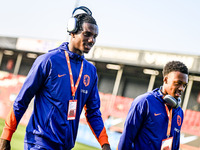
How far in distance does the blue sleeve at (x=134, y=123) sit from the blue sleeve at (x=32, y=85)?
3.31 feet

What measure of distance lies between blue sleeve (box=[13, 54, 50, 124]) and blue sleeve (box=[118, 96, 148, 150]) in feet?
3.31

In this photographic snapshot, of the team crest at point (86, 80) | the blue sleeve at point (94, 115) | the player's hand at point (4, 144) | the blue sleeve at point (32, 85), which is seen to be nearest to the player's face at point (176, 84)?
the blue sleeve at point (94, 115)

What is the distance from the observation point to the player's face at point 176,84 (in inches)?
120

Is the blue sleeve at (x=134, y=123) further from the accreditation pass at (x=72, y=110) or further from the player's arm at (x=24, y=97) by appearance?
the player's arm at (x=24, y=97)

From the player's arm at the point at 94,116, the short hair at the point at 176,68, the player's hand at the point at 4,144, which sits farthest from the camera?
the short hair at the point at 176,68

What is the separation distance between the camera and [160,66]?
1423 centimetres

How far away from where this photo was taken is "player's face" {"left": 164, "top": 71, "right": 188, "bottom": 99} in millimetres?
3043

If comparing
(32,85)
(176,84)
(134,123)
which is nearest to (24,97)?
(32,85)

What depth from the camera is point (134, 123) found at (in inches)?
114

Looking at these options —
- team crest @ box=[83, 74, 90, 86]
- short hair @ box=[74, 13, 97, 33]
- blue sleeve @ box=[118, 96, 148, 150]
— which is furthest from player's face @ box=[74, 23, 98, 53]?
blue sleeve @ box=[118, 96, 148, 150]

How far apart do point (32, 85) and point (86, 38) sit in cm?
66

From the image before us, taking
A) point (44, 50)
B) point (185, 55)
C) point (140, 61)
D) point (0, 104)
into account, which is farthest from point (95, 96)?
A: point (44, 50)

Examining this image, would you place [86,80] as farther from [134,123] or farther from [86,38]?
[134,123]

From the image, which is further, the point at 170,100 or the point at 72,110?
the point at 170,100
